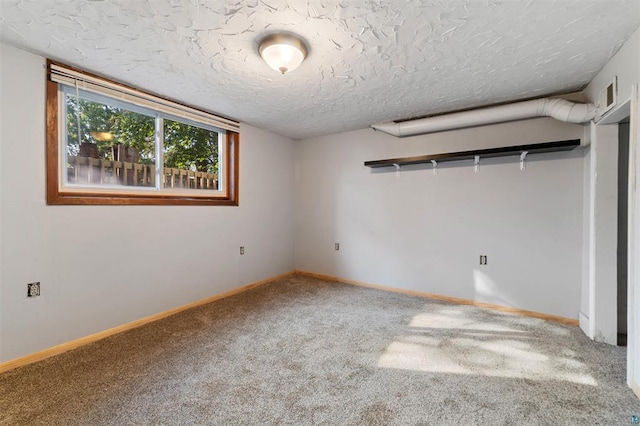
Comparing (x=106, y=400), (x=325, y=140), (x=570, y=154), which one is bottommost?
(x=106, y=400)

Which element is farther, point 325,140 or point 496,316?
point 325,140

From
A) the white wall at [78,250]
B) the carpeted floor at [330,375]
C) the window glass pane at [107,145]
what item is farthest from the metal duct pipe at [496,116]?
the window glass pane at [107,145]

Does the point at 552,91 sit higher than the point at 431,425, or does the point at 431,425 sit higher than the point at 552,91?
the point at 552,91

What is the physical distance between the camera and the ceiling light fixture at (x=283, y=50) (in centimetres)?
179

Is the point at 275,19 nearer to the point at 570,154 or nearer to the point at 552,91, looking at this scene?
the point at 552,91

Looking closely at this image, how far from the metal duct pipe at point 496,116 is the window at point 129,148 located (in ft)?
7.13

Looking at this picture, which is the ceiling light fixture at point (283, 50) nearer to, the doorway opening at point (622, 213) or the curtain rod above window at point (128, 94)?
the curtain rod above window at point (128, 94)

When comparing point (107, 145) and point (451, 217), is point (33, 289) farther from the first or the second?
point (451, 217)

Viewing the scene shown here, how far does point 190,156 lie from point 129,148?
0.67 m

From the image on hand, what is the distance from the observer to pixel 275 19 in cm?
164

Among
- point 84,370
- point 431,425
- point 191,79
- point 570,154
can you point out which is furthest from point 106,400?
point 570,154

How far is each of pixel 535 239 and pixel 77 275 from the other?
4386 millimetres

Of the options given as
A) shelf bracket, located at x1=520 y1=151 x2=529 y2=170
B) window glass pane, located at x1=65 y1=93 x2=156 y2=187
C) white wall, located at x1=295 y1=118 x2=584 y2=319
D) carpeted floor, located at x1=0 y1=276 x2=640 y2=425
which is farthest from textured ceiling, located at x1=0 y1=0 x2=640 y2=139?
carpeted floor, located at x1=0 y1=276 x2=640 y2=425

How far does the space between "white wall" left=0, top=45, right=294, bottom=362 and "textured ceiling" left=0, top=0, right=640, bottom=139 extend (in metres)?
0.58
